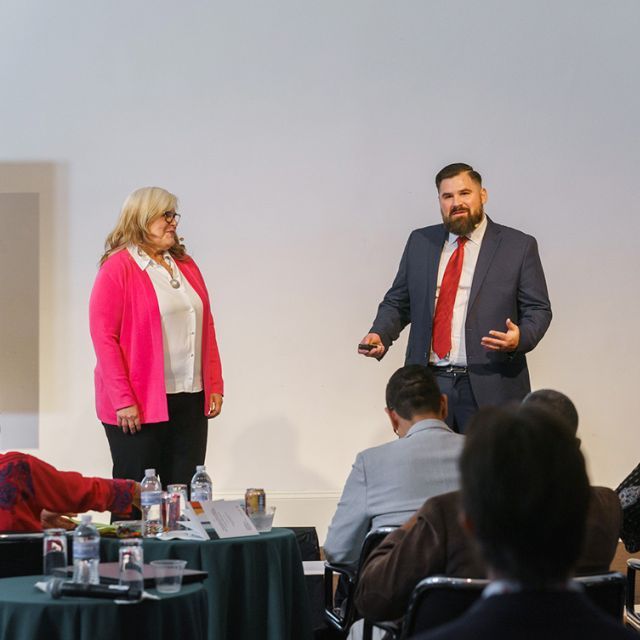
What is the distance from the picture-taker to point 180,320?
461cm

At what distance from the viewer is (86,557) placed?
254cm

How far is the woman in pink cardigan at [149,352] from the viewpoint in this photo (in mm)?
4445

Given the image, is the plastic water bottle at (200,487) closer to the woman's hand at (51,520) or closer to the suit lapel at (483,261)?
the woman's hand at (51,520)

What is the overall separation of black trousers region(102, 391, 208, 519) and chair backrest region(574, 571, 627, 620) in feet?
7.63

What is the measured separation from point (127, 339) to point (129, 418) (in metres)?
0.35

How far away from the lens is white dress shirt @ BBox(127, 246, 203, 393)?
456cm

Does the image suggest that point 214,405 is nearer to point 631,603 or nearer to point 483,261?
point 483,261

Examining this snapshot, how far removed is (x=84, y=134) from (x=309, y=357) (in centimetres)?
186

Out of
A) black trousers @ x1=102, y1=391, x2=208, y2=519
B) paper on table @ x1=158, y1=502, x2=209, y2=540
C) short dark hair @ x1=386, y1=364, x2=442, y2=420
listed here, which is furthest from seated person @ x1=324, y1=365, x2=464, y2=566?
black trousers @ x1=102, y1=391, x2=208, y2=519

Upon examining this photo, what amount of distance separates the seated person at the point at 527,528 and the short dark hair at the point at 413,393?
203 centimetres

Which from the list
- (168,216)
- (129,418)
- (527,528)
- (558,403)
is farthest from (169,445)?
(527,528)

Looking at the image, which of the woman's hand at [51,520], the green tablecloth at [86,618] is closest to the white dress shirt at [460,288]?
the woman's hand at [51,520]

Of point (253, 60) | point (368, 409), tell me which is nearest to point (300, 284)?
point (368, 409)

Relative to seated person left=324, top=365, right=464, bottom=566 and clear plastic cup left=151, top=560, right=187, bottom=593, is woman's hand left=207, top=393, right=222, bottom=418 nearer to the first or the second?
seated person left=324, top=365, right=464, bottom=566
